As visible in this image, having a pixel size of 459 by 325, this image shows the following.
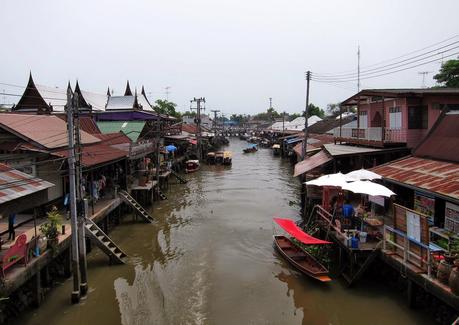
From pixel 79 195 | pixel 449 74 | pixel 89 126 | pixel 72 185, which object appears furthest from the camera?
pixel 449 74

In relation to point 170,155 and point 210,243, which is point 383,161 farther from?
point 170,155

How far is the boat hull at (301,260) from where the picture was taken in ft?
46.1

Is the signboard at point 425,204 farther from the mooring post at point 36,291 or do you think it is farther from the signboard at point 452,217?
the mooring post at point 36,291

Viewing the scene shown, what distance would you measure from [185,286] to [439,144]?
12.2 metres

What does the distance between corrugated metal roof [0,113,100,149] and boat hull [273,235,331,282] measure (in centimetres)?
1138

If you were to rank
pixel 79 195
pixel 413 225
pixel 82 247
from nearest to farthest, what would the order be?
pixel 413 225
pixel 79 195
pixel 82 247

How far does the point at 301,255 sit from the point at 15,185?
35.7ft

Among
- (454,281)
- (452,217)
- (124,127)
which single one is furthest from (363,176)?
(124,127)

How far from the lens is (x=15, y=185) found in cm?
1162

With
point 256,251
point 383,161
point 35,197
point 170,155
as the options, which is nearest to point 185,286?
point 256,251

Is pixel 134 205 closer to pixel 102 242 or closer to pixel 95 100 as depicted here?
pixel 102 242

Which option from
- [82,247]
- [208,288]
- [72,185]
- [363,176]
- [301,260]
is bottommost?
[208,288]

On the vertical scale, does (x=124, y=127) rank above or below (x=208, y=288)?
above

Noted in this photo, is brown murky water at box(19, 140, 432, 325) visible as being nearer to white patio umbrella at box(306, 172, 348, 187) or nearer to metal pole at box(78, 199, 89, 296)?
metal pole at box(78, 199, 89, 296)
